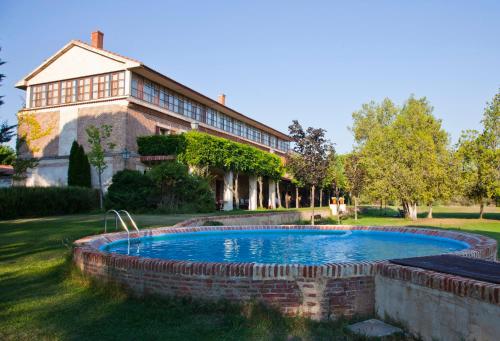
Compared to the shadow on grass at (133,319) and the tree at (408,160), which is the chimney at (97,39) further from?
the shadow on grass at (133,319)

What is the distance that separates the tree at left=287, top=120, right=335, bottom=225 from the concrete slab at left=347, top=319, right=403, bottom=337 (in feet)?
49.9

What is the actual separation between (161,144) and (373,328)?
22.1 metres

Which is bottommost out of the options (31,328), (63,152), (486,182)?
(31,328)

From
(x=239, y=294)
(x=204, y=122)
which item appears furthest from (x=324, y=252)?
(x=204, y=122)

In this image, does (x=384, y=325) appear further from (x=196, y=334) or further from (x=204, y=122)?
(x=204, y=122)

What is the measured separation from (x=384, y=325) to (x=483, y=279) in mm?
1198

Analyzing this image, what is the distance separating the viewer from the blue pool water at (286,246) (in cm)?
895

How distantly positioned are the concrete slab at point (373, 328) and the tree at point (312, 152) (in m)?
15.2

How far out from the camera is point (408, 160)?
26.5m

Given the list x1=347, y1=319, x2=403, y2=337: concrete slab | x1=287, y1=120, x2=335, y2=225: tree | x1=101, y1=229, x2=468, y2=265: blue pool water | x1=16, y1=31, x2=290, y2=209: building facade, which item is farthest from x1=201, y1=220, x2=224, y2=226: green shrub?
x1=347, y1=319, x2=403, y2=337: concrete slab

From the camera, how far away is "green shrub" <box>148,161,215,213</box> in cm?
2123

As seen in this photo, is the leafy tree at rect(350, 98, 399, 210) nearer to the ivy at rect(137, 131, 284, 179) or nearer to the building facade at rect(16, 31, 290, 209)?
the ivy at rect(137, 131, 284, 179)

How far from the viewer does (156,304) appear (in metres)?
4.89

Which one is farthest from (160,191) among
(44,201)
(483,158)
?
(483,158)
